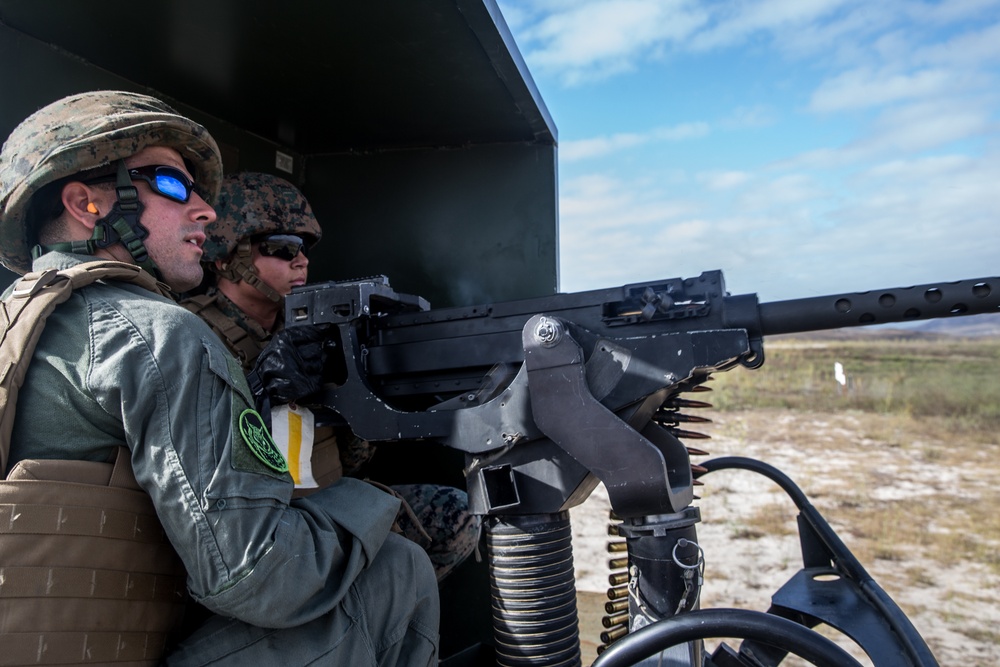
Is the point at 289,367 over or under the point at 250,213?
under

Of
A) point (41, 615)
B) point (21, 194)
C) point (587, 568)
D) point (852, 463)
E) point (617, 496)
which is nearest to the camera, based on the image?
point (41, 615)

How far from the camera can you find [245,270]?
325cm

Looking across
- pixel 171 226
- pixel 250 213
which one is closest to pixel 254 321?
pixel 250 213

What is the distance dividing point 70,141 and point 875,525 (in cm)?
795

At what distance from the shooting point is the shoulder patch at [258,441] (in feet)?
5.63

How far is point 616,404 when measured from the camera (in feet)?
7.16

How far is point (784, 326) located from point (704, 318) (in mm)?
222

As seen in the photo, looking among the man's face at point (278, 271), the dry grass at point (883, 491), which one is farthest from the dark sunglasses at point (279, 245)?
the dry grass at point (883, 491)

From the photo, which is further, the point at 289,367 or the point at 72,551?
the point at 289,367

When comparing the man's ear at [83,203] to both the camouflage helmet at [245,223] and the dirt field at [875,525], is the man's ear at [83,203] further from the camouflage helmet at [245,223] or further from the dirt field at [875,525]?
the dirt field at [875,525]

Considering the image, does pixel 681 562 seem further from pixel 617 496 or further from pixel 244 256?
pixel 244 256

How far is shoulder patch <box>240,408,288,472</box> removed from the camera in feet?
5.63

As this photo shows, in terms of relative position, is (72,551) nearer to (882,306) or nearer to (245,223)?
(245,223)

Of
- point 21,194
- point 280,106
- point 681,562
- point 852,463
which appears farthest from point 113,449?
point 852,463
